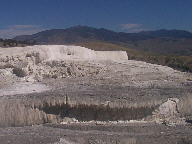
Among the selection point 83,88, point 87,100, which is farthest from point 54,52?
point 87,100

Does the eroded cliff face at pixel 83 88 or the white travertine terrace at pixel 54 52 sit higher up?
the white travertine terrace at pixel 54 52

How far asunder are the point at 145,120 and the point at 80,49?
30.8ft

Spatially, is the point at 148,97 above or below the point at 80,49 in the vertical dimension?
below

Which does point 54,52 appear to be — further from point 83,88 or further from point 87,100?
point 87,100

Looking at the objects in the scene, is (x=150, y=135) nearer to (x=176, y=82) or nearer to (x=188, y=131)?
(x=188, y=131)

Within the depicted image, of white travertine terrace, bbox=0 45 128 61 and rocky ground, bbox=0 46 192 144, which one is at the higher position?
white travertine terrace, bbox=0 45 128 61

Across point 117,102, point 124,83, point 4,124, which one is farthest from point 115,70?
point 4,124

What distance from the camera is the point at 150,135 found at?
14492 mm

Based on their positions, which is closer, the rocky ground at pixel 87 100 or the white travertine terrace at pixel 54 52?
the rocky ground at pixel 87 100

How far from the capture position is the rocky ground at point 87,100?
574 inches

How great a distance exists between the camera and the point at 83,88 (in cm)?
1984

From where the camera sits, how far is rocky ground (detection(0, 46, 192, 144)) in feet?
47.9

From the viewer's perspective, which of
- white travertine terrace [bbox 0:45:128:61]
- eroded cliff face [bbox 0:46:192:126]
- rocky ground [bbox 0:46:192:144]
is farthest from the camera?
white travertine terrace [bbox 0:45:128:61]

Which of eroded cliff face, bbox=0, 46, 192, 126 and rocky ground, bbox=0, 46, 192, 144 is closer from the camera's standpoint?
rocky ground, bbox=0, 46, 192, 144
